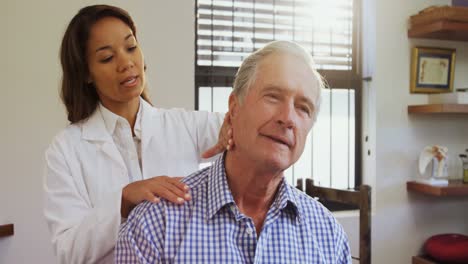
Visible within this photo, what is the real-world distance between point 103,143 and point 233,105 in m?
0.49

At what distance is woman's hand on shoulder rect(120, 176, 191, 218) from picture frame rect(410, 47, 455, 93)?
2.54m

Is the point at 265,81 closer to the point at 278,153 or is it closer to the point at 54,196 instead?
the point at 278,153

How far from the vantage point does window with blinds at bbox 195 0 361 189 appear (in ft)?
9.65

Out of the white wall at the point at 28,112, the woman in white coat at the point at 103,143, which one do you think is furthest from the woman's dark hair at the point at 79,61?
the white wall at the point at 28,112

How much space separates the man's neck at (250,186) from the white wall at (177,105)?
58.5 inches

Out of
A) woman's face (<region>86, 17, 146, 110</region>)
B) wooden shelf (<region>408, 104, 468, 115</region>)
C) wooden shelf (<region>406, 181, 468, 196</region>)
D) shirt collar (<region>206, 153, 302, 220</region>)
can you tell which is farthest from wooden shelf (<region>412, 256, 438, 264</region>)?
woman's face (<region>86, 17, 146, 110</region>)

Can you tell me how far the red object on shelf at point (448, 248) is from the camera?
293 centimetres

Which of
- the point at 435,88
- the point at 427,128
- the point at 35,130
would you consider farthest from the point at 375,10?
the point at 35,130

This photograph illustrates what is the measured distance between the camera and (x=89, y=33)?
4.64 feet

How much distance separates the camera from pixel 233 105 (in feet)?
3.91

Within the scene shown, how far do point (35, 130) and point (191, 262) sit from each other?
1.63 metres

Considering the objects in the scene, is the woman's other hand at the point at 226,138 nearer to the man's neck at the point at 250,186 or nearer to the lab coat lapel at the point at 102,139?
the man's neck at the point at 250,186

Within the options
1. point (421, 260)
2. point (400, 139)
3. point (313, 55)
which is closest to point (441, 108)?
point (400, 139)

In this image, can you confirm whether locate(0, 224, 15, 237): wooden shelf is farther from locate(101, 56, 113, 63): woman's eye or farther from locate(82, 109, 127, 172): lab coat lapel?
locate(101, 56, 113, 63): woman's eye
